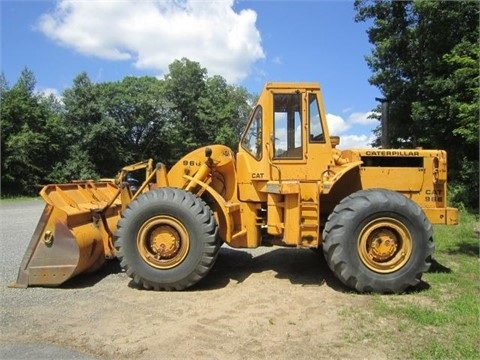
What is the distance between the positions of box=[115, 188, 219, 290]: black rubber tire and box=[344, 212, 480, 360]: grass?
6.68 feet

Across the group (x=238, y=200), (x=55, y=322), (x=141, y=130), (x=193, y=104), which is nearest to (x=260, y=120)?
(x=238, y=200)

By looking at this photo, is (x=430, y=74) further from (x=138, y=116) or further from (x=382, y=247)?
(x=138, y=116)

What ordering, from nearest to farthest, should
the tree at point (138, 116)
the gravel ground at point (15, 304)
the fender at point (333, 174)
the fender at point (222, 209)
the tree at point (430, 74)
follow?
the gravel ground at point (15, 304) < the fender at point (333, 174) < the fender at point (222, 209) < the tree at point (430, 74) < the tree at point (138, 116)

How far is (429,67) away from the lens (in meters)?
17.8

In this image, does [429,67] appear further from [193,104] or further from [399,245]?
[193,104]

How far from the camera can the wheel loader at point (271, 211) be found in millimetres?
6117

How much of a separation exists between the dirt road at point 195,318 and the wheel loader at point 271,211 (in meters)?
0.40

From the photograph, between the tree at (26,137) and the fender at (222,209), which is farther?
the tree at (26,137)

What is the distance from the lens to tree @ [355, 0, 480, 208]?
15.6 metres

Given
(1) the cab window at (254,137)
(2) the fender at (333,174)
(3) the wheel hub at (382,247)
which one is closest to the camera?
(3) the wheel hub at (382,247)

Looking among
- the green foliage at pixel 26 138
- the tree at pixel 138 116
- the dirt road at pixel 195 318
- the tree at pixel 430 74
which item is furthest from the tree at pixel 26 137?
the dirt road at pixel 195 318

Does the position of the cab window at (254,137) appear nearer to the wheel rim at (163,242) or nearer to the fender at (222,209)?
the fender at (222,209)

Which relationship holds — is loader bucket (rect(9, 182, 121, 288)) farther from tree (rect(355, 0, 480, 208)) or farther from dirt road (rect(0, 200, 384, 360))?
tree (rect(355, 0, 480, 208))

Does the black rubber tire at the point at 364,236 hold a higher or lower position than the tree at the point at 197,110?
lower
